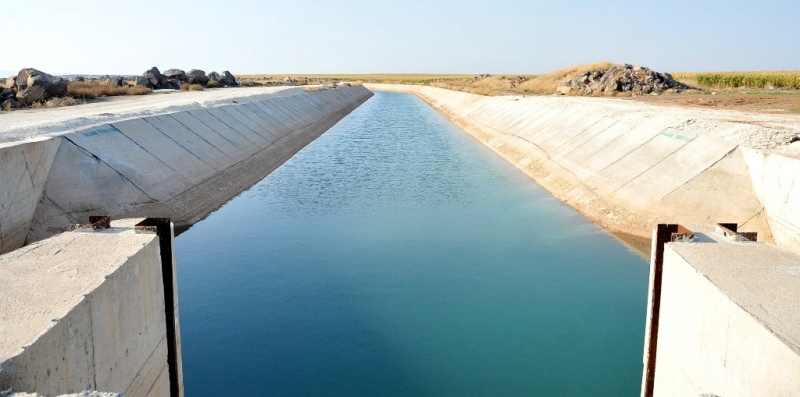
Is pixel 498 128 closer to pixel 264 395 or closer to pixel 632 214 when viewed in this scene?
pixel 632 214

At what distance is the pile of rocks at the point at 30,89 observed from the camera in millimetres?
21266

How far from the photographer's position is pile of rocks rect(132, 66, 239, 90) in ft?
126

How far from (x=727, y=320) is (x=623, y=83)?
A: 128 ft

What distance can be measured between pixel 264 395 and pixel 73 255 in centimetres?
242

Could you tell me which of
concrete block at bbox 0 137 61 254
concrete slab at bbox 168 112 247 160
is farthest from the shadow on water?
concrete slab at bbox 168 112 247 160

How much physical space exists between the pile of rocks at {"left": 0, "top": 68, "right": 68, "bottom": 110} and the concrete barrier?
6.60 m

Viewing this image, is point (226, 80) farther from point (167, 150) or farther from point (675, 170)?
point (675, 170)

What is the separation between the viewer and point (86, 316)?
4.03m

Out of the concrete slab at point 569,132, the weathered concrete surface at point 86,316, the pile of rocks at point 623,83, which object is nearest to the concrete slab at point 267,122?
the concrete slab at point 569,132

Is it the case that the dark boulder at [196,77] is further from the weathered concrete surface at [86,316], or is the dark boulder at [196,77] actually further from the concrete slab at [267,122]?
the weathered concrete surface at [86,316]

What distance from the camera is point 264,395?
6.21 meters

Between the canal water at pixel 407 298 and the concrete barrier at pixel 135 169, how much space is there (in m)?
1.03

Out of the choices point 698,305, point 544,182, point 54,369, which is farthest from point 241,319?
point 544,182

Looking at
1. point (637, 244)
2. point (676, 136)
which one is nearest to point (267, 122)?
point (676, 136)
